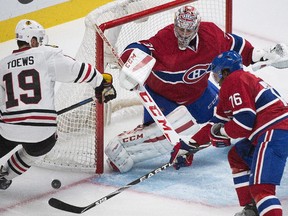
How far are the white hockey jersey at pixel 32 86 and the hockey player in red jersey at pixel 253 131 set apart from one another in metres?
0.72

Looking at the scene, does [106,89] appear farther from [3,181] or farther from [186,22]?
[3,181]

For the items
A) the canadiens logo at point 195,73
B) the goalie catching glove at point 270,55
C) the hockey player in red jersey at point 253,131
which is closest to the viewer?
the hockey player in red jersey at point 253,131

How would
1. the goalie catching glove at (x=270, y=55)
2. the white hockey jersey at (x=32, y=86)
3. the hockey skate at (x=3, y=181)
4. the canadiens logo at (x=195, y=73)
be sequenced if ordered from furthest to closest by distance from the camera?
the goalie catching glove at (x=270, y=55) → the canadiens logo at (x=195, y=73) → the hockey skate at (x=3, y=181) → the white hockey jersey at (x=32, y=86)

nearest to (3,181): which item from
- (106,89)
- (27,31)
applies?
(106,89)

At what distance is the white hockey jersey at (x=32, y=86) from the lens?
17.0ft

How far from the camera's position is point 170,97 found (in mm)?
5812

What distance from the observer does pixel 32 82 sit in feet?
16.9

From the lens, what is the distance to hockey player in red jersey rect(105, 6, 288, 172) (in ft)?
18.4

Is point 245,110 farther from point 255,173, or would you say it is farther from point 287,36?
point 287,36

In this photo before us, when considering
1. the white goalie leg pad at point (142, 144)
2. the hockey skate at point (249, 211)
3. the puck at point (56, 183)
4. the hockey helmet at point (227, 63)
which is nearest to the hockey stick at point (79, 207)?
the puck at point (56, 183)

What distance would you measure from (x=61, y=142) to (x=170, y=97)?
62cm

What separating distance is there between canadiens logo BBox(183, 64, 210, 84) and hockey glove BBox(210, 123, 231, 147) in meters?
0.69

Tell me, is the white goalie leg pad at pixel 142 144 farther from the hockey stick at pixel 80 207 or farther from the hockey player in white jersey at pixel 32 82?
the hockey player in white jersey at pixel 32 82

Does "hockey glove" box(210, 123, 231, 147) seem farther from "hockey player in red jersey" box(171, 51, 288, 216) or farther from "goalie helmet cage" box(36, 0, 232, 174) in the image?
"goalie helmet cage" box(36, 0, 232, 174)
